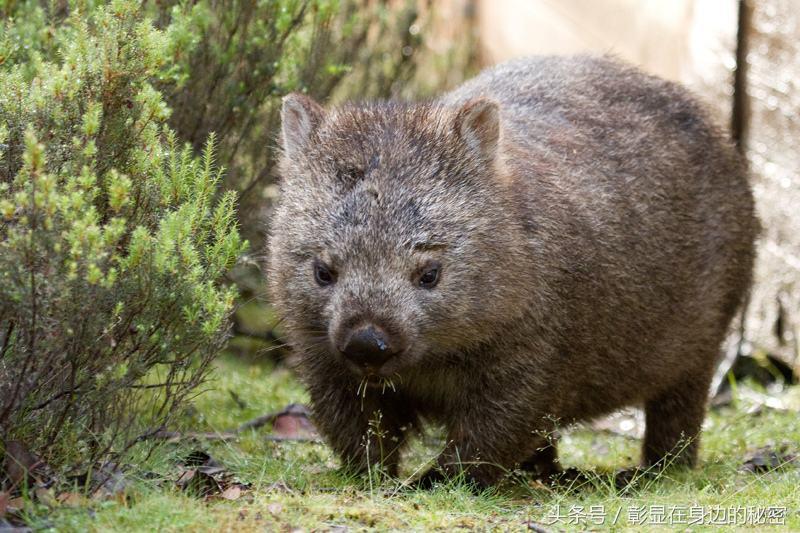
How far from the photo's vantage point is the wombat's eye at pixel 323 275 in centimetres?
518

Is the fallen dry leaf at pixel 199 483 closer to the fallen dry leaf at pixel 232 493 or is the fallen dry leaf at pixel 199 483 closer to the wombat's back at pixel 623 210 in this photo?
the fallen dry leaf at pixel 232 493

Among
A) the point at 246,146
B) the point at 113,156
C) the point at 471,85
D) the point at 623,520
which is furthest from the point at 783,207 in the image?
the point at 113,156

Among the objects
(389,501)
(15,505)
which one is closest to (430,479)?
(389,501)

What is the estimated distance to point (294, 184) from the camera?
18.3 ft

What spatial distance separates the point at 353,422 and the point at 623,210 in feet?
5.91

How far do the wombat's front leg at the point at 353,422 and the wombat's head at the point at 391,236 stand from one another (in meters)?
0.22

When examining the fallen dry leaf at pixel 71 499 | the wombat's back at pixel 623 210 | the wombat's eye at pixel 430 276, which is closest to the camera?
the fallen dry leaf at pixel 71 499

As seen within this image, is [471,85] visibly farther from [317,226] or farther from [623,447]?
[623,447]

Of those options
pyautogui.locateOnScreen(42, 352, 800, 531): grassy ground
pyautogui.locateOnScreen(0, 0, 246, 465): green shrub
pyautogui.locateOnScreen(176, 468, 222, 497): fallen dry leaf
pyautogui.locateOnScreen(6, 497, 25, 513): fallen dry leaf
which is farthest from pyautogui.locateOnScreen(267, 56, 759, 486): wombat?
pyautogui.locateOnScreen(6, 497, 25, 513): fallen dry leaf

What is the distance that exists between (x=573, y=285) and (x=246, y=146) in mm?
2322

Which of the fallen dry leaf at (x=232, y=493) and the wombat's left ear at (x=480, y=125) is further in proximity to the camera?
the wombat's left ear at (x=480, y=125)

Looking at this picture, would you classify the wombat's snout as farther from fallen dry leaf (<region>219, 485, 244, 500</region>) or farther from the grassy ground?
fallen dry leaf (<region>219, 485, 244, 500</region>)

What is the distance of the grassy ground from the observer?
4293mm

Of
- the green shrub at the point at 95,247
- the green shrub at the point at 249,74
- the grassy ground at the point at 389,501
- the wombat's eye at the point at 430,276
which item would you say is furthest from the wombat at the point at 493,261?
the green shrub at the point at 249,74
